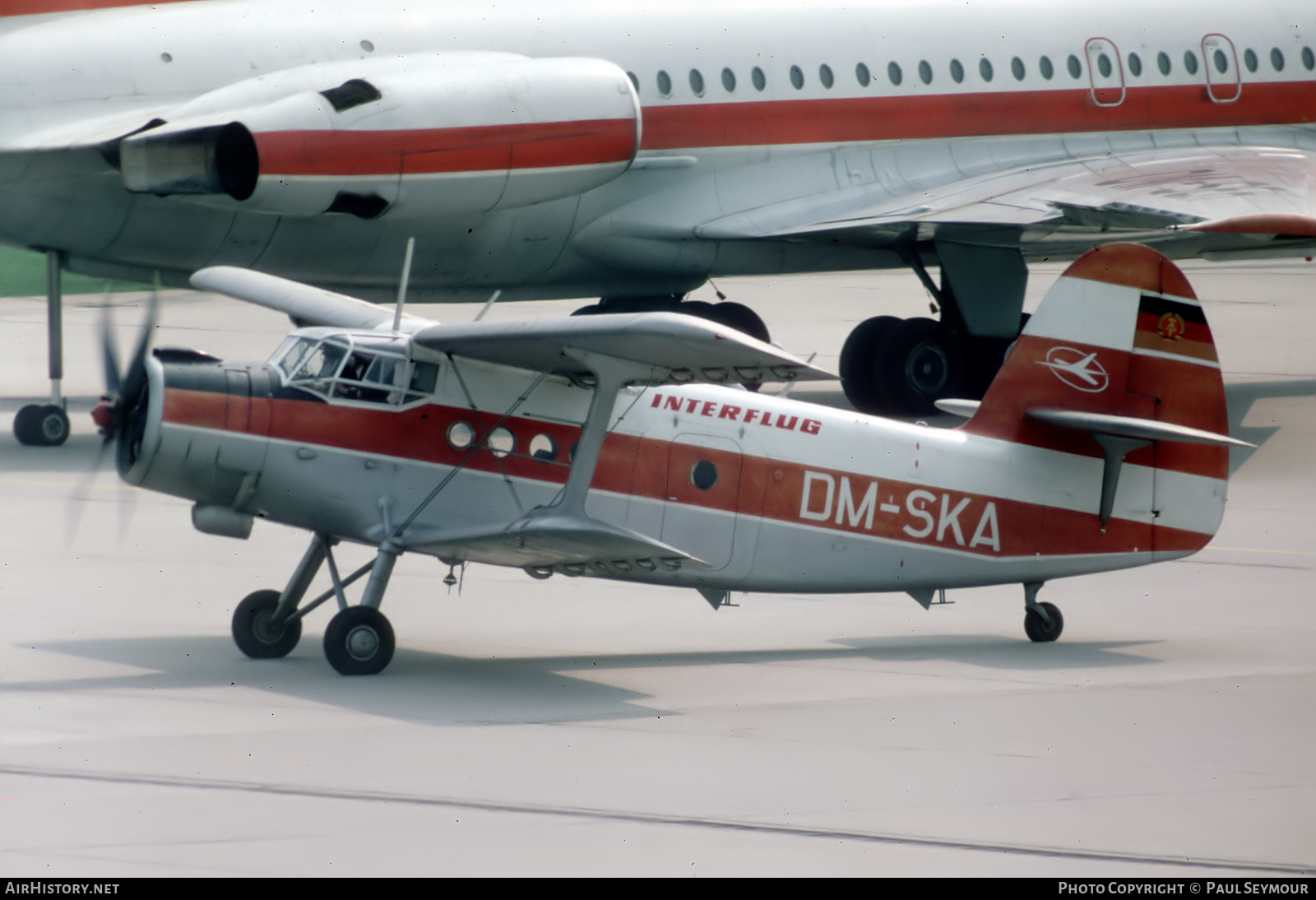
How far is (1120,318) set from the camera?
1333 centimetres

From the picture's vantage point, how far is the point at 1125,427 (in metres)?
12.8

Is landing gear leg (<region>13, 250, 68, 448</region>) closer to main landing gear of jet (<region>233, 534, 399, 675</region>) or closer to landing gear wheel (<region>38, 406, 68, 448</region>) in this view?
landing gear wheel (<region>38, 406, 68, 448</region>)

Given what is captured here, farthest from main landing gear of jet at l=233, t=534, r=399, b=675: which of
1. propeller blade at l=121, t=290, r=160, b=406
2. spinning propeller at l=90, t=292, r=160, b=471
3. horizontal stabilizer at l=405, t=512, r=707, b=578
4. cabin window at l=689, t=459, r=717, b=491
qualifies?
cabin window at l=689, t=459, r=717, b=491

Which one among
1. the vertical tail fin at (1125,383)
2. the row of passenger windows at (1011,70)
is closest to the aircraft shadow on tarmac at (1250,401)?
the row of passenger windows at (1011,70)

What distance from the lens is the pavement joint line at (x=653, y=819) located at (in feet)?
26.3

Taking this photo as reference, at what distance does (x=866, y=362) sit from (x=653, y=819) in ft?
49.8

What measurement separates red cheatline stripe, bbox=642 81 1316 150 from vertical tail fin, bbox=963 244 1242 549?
9.17 m

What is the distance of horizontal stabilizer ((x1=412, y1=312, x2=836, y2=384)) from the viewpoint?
34.7 ft

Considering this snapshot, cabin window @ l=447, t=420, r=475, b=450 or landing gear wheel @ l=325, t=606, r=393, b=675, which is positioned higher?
cabin window @ l=447, t=420, r=475, b=450

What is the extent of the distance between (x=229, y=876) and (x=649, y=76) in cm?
1530

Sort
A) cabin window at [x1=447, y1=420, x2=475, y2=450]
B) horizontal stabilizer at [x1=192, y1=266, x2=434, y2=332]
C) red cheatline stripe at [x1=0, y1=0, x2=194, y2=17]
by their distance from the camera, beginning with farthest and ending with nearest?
red cheatline stripe at [x1=0, y1=0, x2=194, y2=17] → horizontal stabilizer at [x1=192, y1=266, x2=434, y2=332] → cabin window at [x1=447, y1=420, x2=475, y2=450]

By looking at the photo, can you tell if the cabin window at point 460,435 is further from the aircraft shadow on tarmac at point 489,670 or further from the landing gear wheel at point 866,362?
the landing gear wheel at point 866,362

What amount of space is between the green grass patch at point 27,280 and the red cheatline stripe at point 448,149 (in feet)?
64.8

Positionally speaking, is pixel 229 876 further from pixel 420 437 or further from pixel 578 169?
pixel 578 169
